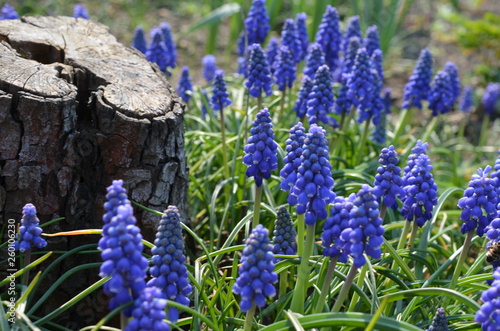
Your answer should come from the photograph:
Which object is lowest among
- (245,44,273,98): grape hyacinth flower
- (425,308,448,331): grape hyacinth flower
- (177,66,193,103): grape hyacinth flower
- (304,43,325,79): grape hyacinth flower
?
(425,308,448,331): grape hyacinth flower

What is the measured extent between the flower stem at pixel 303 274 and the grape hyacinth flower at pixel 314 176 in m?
0.12

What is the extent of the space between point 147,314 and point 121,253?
317mm

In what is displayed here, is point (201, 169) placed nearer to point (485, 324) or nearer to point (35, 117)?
Result: point (35, 117)

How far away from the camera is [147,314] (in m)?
2.91

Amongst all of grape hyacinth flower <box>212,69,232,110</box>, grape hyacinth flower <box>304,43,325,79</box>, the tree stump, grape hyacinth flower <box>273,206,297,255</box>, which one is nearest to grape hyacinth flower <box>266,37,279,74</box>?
grape hyacinth flower <box>304,43,325,79</box>

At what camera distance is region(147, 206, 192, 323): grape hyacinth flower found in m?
3.24

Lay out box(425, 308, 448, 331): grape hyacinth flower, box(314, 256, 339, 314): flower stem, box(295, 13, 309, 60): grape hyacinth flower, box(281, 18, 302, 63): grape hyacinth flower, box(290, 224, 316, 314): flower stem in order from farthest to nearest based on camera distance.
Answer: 1. box(295, 13, 309, 60): grape hyacinth flower
2. box(281, 18, 302, 63): grape hyacinth flower
3. box(290, 224, 316, 314): flower stem
4. box(314, 256, 339, 314): flower stem
5. box(425, 308, 448, 331): grape hyacinth flower

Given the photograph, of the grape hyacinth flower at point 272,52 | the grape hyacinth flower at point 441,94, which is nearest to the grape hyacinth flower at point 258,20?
the grape hyacinth flower at point 272,52

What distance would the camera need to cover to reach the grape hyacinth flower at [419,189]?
400cm

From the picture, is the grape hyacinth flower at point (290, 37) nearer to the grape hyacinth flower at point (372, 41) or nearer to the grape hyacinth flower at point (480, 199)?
the grape hyacinth flower at point (372, 41)

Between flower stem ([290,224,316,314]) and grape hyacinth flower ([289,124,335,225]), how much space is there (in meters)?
0.12

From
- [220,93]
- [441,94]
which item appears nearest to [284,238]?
[220,93]

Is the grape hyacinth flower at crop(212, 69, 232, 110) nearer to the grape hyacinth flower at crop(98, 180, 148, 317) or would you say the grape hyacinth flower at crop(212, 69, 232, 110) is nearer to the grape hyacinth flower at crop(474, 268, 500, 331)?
the grape hyacinth flower at crop(98, 180, 148, 317)

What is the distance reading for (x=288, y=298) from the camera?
4.18 metres
